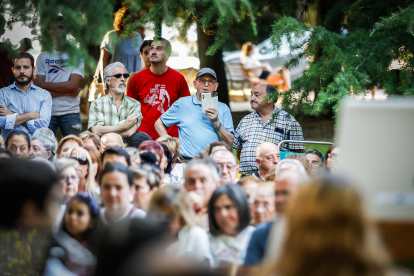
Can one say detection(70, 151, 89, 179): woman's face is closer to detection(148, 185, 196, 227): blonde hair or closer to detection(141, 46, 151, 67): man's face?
detection(148, 185, 196, 227): blonde hair

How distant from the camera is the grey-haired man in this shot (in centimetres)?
689

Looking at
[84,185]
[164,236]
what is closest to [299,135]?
[84,185]

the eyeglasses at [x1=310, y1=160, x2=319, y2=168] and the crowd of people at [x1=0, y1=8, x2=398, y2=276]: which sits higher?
the crowd of people at [x1=0, y1=8, x2=398, y2=276]

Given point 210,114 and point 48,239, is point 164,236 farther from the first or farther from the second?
point 210,114

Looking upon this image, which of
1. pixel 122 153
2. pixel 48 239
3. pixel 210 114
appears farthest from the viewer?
pixel 210 114

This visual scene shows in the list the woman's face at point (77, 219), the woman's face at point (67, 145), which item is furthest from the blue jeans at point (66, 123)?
the woman's face at point (77, 219)

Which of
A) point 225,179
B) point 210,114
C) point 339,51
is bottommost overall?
point 225,179

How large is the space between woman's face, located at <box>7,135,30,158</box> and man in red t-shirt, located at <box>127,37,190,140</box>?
2.12 meters

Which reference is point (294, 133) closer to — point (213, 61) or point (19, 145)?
point (19, 145)

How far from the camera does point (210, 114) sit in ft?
22.4

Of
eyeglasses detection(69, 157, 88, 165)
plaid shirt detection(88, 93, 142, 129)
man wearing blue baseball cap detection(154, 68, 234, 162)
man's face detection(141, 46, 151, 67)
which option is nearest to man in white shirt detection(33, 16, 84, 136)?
man's face detection(141, 46, 151, 67)

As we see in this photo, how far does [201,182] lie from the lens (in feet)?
14.0

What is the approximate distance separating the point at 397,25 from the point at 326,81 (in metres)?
0.88

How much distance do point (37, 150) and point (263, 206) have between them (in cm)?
298
